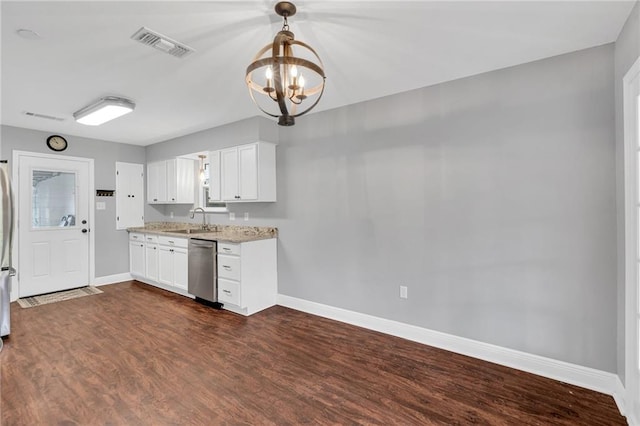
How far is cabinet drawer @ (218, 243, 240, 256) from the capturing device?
382cm

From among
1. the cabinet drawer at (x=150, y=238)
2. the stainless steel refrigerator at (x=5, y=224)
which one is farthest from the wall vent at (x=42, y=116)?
the cabinet drawer at (x=150, y=238)

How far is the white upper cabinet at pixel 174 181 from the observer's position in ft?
17.6

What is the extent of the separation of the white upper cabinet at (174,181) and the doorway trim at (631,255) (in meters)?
5.55

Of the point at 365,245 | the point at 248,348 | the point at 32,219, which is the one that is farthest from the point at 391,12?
the point at 32,219

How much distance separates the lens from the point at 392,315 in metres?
3.29

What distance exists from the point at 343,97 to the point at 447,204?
63.5 inches

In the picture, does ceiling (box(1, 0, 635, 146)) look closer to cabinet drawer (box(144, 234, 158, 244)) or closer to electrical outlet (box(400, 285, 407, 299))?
electrical outlet (box(400, 285, 407, 299))

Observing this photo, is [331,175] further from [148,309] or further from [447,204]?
[148,309]

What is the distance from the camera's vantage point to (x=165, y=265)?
4.85m

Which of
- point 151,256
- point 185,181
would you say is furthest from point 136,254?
point 185,181

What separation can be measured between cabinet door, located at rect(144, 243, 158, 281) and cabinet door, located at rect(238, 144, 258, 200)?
203 centimetres

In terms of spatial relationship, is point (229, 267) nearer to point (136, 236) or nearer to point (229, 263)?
point (229, 263)

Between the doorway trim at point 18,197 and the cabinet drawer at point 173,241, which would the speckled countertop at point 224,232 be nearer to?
the cabinet drawer at point 173,241

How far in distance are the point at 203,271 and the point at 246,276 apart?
0.77 meters
